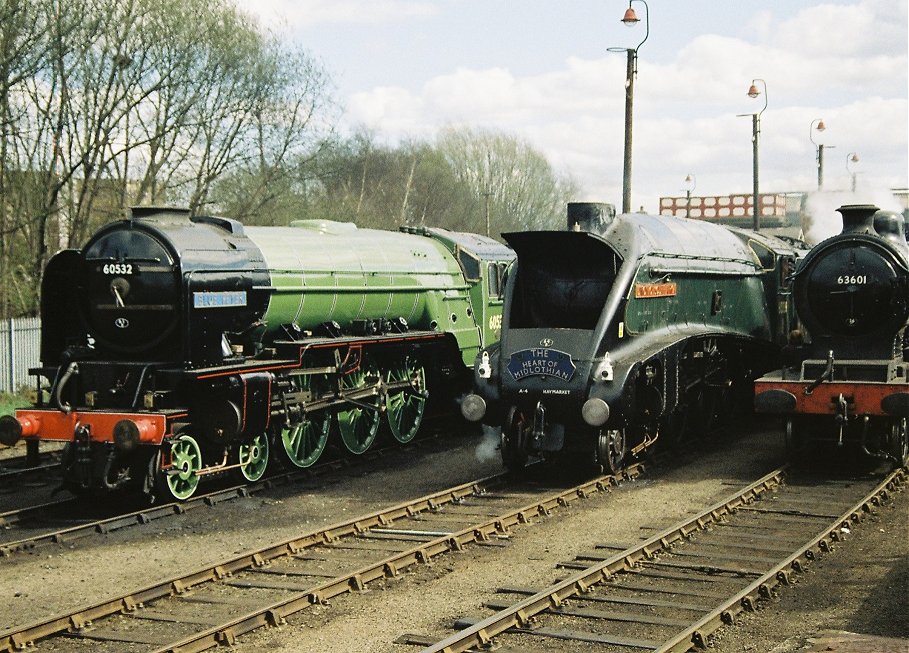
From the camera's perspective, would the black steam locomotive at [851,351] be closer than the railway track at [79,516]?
No

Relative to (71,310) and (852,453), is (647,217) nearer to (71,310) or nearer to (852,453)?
(852,453)

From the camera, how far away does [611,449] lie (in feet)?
41.1

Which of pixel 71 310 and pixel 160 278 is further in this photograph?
pixel 71 310

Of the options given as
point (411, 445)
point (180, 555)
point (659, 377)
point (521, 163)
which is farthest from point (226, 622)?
point (521, 163)

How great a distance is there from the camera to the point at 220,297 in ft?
37.7

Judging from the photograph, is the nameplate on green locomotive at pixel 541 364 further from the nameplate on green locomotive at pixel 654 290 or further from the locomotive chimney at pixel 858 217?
the locomotive chimney at pixel 858 217

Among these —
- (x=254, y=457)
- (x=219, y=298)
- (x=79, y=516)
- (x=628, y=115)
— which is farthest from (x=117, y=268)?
(x=628, y=115)

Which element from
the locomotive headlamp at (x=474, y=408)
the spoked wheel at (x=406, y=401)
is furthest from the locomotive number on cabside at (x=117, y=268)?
the spoked wheel at (x=406, y=401)

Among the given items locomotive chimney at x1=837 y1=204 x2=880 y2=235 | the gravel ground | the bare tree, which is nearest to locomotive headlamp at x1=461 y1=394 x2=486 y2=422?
the gravel ground

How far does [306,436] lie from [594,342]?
4099 mm

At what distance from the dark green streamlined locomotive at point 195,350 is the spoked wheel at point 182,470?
17mm

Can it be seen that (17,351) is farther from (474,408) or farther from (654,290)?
(654,290)

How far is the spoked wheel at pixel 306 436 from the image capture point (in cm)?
1323

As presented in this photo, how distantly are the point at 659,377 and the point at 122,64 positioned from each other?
704 inches
